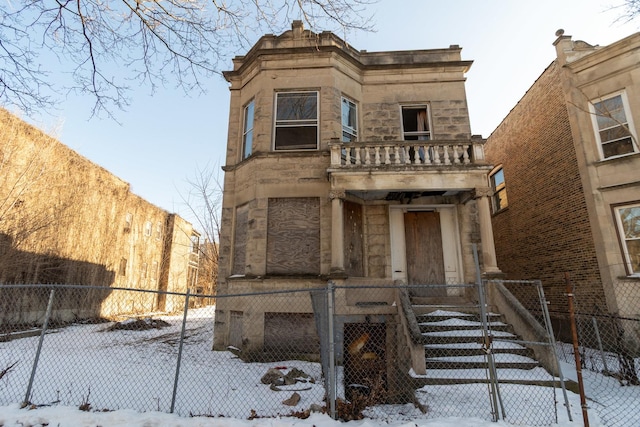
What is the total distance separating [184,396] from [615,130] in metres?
14.4

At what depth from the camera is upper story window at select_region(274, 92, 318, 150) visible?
10719 mm

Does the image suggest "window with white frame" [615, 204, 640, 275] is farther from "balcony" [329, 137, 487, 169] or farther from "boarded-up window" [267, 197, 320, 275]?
"boarded-up window" [267, 197, 320, 275]

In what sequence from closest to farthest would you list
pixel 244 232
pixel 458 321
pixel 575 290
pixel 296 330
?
pixel 458 321
pixel 296 330
pixel 244 232
pixel 575 290

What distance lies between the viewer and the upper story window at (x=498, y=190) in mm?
16391

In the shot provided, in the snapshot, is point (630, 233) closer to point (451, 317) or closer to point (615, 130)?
point (615, 130)

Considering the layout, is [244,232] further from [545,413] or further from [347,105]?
[545,413]

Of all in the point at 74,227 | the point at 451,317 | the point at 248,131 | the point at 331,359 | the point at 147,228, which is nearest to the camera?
the point at 331,359

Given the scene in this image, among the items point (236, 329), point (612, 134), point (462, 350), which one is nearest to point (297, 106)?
point (236, 329)

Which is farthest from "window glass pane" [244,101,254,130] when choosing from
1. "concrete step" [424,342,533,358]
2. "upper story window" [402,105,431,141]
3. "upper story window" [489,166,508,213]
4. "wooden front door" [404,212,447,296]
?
"upper story window" [489,166,508,213]

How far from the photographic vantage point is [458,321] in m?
7.65

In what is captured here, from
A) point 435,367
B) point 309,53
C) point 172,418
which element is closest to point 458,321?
point 435,367

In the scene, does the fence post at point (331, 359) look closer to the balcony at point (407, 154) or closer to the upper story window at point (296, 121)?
the balcony at point (407, 154)

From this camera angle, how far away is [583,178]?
11.0 metres

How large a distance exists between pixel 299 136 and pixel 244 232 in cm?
365
